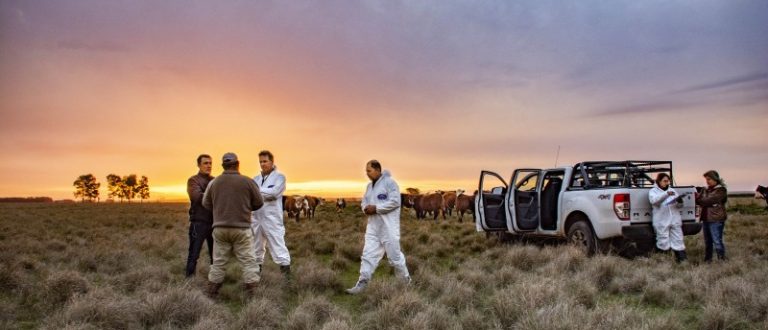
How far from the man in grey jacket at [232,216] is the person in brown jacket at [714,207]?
7.82 meters

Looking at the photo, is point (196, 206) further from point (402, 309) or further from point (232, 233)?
point (402, 309)

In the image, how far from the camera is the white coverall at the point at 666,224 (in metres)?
9.11

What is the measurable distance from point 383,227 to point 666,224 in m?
5.33

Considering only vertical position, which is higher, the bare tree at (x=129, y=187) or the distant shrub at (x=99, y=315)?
the bare tree at (x=129, y=187)

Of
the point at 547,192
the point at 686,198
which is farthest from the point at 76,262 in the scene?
the point at 686,198

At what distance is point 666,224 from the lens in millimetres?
9172

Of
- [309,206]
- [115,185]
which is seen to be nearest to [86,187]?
[115,185]

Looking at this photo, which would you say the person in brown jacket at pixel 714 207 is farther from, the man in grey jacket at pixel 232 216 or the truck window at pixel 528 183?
the man in grey jacket at pixel 232 216

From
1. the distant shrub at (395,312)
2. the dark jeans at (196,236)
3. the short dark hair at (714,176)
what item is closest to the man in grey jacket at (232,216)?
the dark jeans at (196,236)

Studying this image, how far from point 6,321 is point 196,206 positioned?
264cm

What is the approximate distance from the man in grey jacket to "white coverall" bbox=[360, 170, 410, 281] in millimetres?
1564

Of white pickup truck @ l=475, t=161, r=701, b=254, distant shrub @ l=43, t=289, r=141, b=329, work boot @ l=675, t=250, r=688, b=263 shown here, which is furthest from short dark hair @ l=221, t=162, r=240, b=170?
work boot @ l=675, t=250, r=688, b=263

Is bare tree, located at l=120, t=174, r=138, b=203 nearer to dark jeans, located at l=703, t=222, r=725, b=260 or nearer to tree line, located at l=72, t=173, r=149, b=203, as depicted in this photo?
tree line, located at l=72, t=173, r=149, b=203

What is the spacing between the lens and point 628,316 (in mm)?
5328
